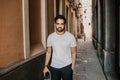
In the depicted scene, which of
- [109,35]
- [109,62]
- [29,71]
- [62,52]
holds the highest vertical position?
[62,52]

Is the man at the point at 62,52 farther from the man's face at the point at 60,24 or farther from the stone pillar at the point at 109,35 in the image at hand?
the stone pillar at the point at 109,35

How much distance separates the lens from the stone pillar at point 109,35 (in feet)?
36.0

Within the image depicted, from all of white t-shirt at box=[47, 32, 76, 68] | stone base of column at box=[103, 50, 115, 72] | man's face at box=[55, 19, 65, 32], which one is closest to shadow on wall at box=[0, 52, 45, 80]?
white t-shirt at box=[47, 32, 76, 68]

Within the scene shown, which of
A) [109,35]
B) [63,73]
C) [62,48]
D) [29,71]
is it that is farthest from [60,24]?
[109,35]

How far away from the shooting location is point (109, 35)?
11086 millimetres

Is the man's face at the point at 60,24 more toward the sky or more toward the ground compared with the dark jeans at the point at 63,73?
more toward the sky

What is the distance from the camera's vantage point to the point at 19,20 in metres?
7.24

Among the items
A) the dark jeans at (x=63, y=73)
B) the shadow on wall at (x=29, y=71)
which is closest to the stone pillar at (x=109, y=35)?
the shadow on wall at (x=29, y=71)

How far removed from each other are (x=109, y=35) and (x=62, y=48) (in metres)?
5.94

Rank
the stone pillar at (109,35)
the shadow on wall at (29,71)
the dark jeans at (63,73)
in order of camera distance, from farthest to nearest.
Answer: the stone pillar at (109,35)
the shadow on wall at (29,71)
the dark jeans at (63,73)

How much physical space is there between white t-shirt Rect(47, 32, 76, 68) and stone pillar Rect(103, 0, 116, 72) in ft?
18.9

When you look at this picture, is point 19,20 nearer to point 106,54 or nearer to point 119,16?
point 119,16

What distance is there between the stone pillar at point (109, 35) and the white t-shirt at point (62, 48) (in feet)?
18.9

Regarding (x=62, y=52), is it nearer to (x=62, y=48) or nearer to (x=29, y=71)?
(x=62, y=48)
